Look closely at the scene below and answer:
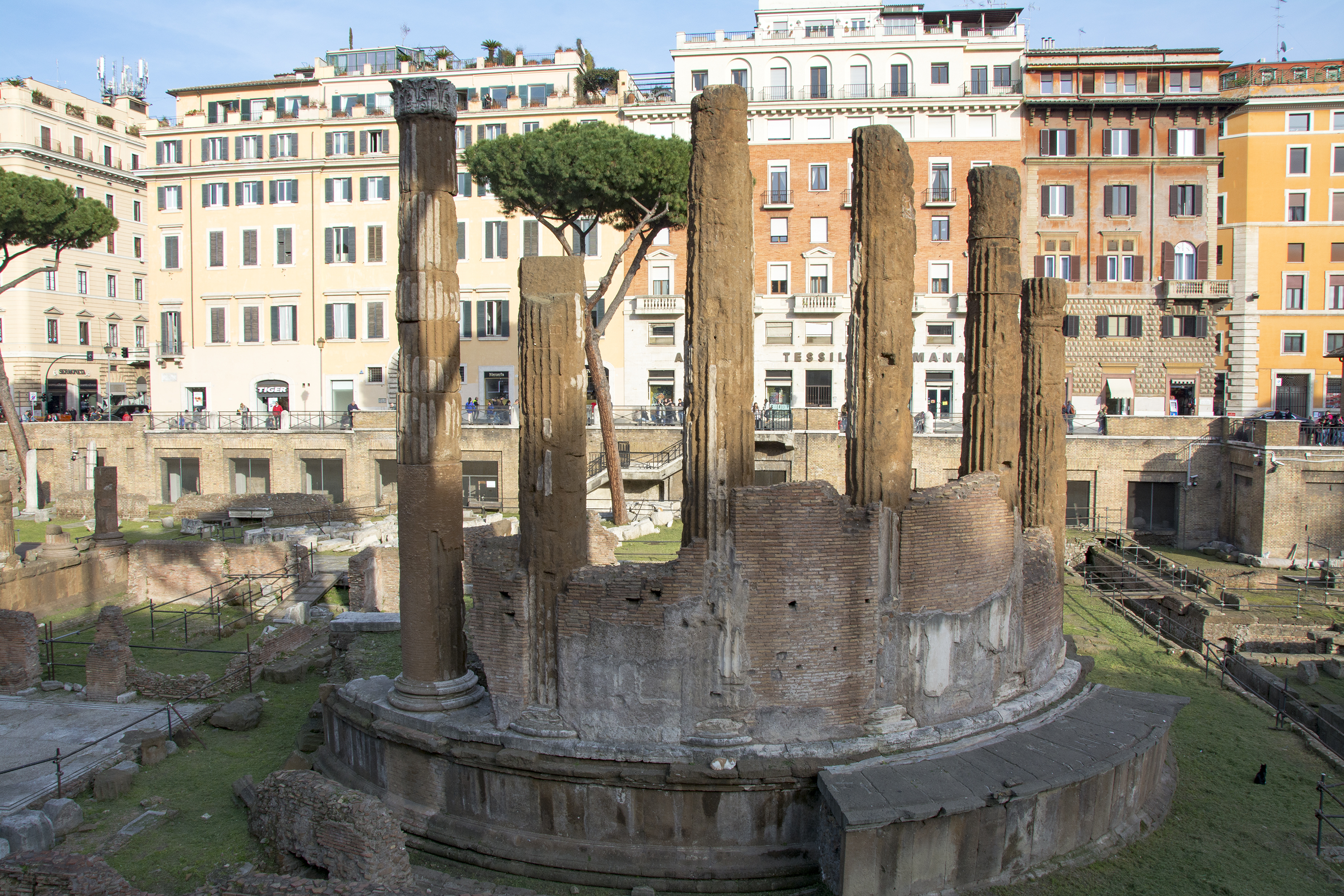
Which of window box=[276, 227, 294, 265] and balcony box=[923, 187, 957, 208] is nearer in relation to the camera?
balcony box=[923, 187, 957, 208]

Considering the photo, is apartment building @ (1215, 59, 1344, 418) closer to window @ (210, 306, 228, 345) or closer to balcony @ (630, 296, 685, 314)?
balcony @ (630, 296, 685, 314)

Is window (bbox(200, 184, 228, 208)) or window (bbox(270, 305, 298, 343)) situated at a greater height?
window (bbox(200, 184, 228, 208))

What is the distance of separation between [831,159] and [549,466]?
26.0 m

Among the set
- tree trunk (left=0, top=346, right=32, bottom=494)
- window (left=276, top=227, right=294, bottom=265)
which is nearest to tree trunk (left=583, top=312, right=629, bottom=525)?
window (left=276, top=227, right=294, bottom=265)

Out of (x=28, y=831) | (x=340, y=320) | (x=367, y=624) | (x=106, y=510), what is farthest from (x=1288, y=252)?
(x=28, y=831)

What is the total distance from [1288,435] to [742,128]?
20204mm

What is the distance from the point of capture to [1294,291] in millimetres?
32281

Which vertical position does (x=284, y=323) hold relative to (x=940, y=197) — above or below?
below

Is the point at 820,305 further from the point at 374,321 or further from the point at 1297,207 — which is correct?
the point at 1297,207

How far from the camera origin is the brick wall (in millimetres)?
9172

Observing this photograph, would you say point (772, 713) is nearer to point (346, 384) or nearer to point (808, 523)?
point (808, 523)

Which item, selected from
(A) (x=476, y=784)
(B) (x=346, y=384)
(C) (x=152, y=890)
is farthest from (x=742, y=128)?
(B) (x=346, y=384)

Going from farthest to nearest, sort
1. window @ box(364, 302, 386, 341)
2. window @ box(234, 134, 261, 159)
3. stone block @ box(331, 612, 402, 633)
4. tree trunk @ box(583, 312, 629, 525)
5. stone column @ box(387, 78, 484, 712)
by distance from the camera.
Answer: window @ box(234, 134, 261, 159) < window @ box(364, 302, 386, 341) < tree trunk @ box(583, 312, 629, 525) < stone block @ box(331, 612, 402, 633) < stone column @ box(387, 78, 484, 712)

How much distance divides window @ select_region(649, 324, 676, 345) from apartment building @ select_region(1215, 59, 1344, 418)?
1943 cm
